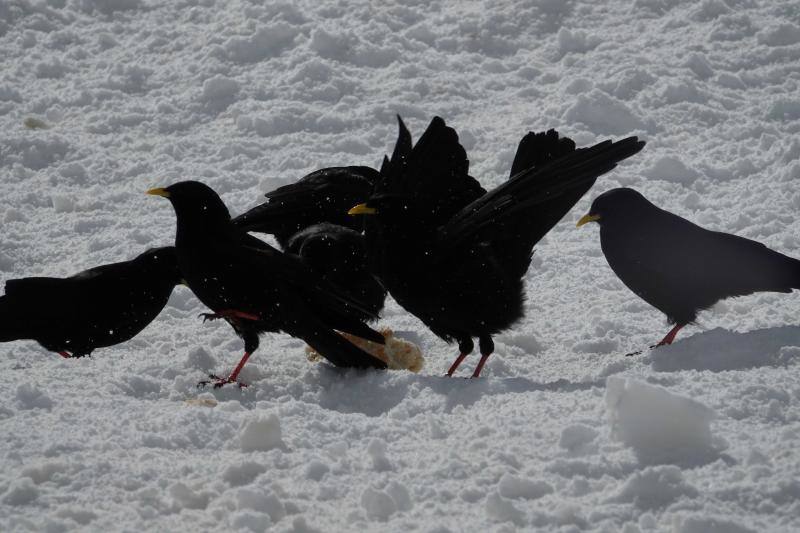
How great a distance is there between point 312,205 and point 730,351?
3159mm

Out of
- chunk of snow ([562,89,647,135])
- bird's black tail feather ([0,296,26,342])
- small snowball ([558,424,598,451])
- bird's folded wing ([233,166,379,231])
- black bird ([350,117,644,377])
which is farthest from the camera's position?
chunk of snow ([562,89,647,135])

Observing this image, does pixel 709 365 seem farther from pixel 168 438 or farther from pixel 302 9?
pixel 302 9

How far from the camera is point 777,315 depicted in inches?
242

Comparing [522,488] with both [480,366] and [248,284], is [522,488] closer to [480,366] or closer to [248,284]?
[480,366]

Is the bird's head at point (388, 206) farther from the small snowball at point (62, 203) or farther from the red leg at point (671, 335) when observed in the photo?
the small snowball at point (62, 203)

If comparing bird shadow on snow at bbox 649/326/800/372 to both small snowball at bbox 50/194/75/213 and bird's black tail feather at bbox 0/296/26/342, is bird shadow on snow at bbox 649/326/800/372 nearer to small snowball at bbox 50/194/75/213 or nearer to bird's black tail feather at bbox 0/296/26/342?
bird's black tail feather at bbox 0/296/26/342

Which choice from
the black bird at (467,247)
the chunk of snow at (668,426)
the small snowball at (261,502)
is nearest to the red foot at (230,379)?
the black bird at (467,247)

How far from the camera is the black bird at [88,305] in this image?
6.17 metres

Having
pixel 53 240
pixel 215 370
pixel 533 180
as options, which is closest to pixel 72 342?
pixel 215 370

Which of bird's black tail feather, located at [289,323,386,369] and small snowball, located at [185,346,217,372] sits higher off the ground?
bird's black tail feather, located at [289,323,386,369]

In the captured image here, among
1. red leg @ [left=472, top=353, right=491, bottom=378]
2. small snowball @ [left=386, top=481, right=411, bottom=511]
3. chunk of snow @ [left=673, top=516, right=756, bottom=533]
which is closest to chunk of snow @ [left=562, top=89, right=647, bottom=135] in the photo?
red leg @ [left=472, top=353, right=491, bottom=378]

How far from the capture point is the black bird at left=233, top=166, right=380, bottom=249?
7.23 m

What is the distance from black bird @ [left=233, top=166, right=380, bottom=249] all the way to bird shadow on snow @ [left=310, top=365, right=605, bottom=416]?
6.30ft

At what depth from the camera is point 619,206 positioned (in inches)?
245
